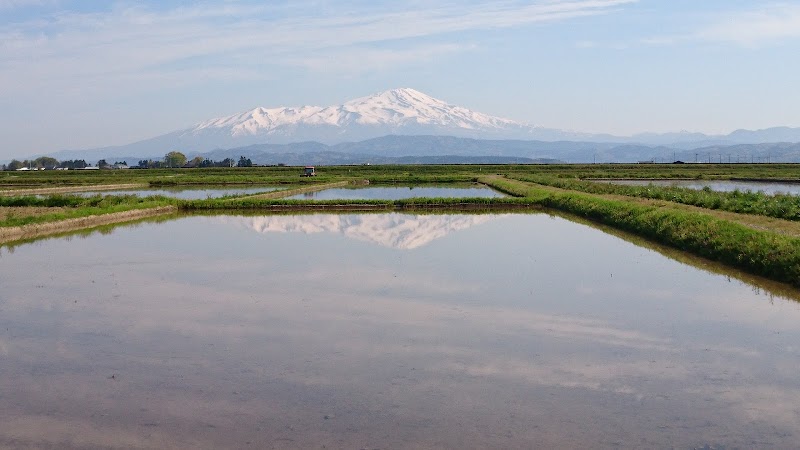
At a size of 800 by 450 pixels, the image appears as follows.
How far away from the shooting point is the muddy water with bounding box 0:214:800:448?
17.0 feet

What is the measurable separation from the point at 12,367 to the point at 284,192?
84.0ft

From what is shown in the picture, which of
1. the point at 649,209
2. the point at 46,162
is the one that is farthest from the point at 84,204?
the point at 46,162

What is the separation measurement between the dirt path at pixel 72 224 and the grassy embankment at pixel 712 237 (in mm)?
12058

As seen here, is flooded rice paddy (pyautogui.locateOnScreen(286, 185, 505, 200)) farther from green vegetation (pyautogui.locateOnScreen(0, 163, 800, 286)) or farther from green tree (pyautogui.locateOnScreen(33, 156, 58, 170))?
green tree (pyautogui.locateOnScreen(33, 156, 58, 170))

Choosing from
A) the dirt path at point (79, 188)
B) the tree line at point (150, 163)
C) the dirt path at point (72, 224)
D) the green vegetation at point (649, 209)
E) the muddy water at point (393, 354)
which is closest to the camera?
the muddy water at point (393, 354)

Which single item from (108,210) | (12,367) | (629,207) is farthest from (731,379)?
(108,210)

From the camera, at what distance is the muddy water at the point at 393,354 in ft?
17.0

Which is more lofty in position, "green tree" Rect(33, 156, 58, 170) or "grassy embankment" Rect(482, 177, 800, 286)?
"green tree" Rect(33, 156, 58, 170)

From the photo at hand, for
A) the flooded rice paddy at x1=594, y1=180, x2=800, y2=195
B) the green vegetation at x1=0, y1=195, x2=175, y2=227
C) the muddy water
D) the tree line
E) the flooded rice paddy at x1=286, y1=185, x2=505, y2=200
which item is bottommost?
the flooded rice paddy at x1=594, y1=180, x2=800, y2=195

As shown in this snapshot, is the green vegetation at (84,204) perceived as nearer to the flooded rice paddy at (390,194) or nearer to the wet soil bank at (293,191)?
the wet soil bank at (293,191)

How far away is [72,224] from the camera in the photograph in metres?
19.0

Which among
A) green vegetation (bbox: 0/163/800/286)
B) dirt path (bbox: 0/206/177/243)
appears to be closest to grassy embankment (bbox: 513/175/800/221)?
green vegetation (bbox: 0/163/800/286)

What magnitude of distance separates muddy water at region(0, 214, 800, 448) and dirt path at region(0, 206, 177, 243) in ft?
13.7

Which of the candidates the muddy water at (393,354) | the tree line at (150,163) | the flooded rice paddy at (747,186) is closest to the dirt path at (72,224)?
the muddy water at (393,354)
